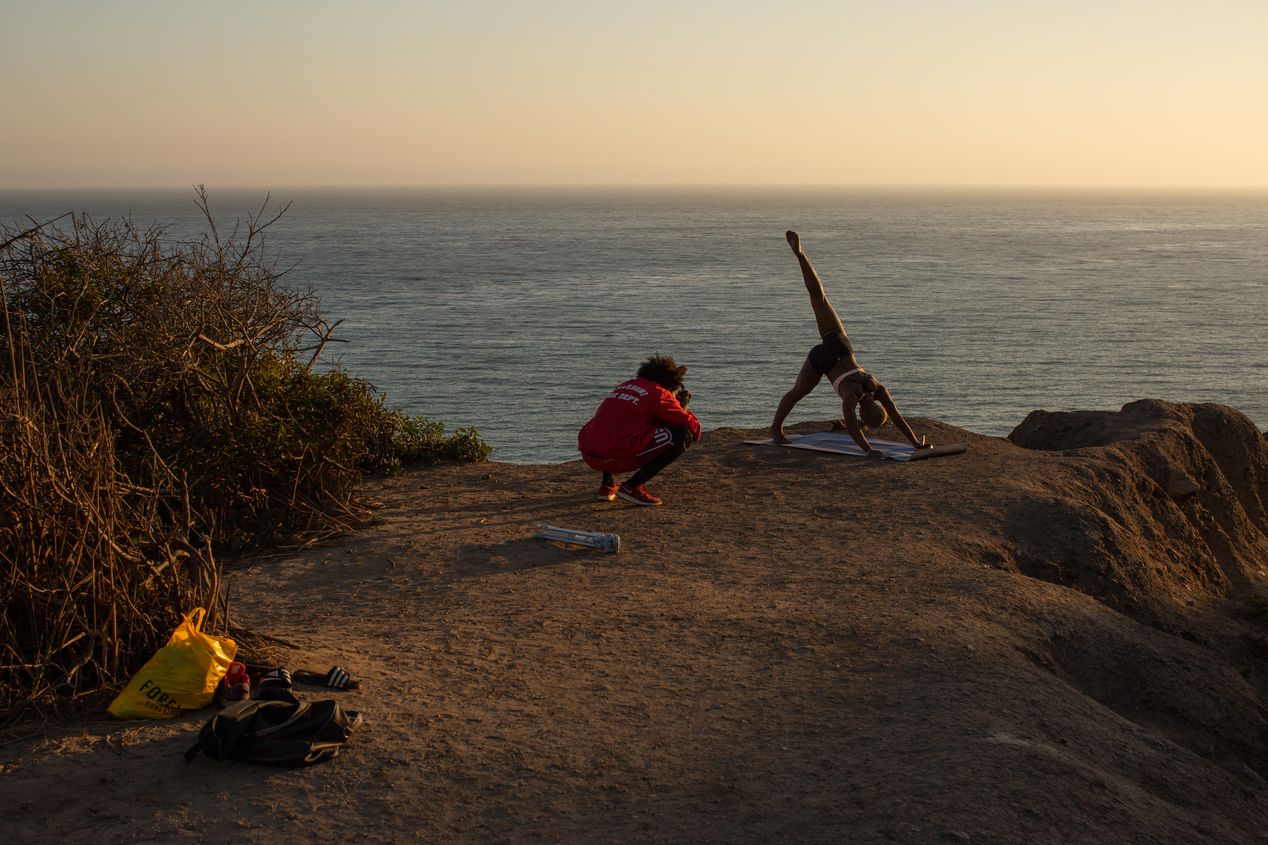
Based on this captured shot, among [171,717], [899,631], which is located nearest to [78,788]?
[171,717]

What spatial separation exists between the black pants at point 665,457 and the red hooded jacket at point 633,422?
84mm

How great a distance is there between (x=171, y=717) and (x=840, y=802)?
3183mm

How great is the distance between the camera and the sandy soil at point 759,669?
5020mm

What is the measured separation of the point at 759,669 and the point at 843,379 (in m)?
5.74

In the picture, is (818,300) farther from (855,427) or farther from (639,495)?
(639,495)

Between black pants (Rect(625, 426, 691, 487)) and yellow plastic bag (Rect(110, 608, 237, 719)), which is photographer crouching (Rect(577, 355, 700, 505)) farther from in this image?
yellow plastic bag (Rect(110, 608, 237, 719))

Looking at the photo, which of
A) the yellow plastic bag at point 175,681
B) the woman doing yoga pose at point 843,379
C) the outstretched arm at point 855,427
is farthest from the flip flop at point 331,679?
the outstretched arm at point 855,427

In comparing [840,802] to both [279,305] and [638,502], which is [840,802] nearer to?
[638,502]

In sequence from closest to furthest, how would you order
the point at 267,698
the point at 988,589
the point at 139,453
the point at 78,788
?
1. the point at 78,788
2. the point at 267,698
3. the point at 988,589
4. the point at 139,453

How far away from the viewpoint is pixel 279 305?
11.2m

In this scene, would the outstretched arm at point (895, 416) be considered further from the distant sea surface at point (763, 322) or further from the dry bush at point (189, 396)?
the distant sea surface at point (763, 322)

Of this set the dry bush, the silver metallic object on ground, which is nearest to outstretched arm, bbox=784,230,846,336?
the silver metallic object on ground

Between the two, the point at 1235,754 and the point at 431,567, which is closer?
the point at 1235,754

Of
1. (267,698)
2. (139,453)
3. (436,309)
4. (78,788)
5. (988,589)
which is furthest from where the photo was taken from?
(436,309)
